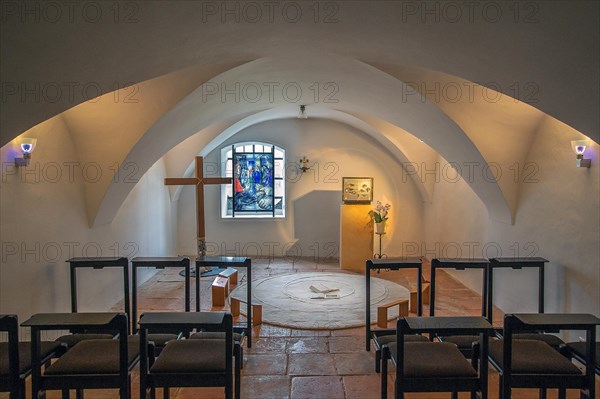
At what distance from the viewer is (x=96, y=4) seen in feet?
8.41

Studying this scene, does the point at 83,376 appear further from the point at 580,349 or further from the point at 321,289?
the point at 321,289

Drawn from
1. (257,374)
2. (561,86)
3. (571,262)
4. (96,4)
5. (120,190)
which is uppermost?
(96,4)

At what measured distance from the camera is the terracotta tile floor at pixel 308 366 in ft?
11.8

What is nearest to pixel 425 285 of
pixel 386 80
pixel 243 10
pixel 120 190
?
pixel 386 80

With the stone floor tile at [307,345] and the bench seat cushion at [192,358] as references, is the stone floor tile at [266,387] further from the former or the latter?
the bench seat cushion at [192,358]

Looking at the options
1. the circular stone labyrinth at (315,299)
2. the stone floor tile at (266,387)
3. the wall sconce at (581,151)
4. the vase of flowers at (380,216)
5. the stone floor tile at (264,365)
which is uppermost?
the wall sconce at (581,151)

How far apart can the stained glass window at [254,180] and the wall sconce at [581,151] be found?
6.31 meters

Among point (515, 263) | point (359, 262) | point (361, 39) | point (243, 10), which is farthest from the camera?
point (359, 262)

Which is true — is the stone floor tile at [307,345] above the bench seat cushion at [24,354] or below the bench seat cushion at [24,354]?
below

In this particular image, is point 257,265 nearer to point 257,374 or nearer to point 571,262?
point 257,374

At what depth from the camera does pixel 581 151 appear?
4031mm

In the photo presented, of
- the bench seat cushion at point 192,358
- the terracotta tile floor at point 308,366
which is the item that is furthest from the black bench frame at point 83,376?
the terracotta tile floor at point 308,366

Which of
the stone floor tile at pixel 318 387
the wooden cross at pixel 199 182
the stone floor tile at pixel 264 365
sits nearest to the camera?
the stone floor tile at pixel 318 387

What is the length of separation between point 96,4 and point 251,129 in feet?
22.9
